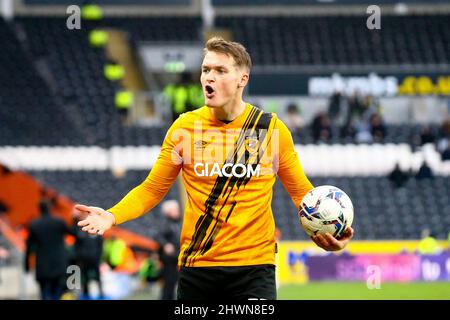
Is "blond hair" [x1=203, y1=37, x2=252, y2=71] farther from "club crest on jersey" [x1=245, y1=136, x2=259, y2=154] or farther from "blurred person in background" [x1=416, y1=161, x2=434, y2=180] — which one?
"blurred person in background" [x1=416, y1=161, x2=434, y2=180]

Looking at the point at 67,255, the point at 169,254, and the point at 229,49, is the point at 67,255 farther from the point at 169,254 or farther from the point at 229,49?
the point at 229,49

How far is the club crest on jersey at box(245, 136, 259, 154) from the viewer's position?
521 centimetres

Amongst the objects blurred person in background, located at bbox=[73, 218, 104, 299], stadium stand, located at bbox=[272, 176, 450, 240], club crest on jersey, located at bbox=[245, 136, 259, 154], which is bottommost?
club crest on jersey, located at bbox=[245, 136, 259, 154]

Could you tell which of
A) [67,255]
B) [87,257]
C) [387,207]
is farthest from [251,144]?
[387,207]

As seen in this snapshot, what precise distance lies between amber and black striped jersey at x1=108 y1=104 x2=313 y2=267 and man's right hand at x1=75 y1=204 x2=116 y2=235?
8cm

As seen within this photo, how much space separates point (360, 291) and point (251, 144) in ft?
41.9

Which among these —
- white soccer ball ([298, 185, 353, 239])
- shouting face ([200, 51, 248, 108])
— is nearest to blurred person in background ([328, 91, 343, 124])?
white soccer ball ([298, 185, 353, 239])

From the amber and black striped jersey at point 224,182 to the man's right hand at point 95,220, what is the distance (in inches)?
3.3

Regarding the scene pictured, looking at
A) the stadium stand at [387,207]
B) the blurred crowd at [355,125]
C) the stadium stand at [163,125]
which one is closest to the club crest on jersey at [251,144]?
the stadium stand at [387,207]
